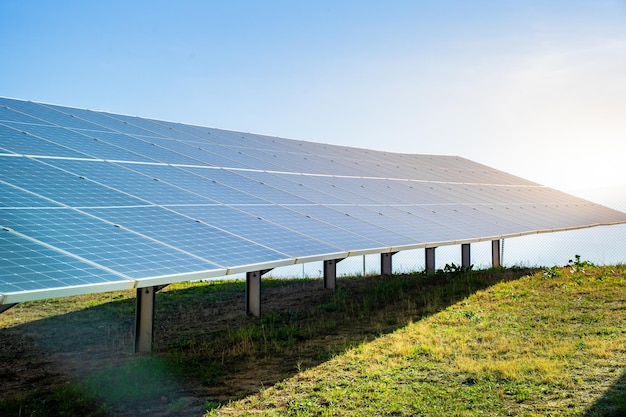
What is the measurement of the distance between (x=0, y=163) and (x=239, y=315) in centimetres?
955

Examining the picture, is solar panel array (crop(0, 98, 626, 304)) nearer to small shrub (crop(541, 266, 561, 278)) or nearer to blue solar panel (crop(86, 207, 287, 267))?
blue solar panel (crop(86, 207, 287, 267))

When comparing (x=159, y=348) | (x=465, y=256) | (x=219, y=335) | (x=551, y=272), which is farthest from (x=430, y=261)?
(x=159, y=348)

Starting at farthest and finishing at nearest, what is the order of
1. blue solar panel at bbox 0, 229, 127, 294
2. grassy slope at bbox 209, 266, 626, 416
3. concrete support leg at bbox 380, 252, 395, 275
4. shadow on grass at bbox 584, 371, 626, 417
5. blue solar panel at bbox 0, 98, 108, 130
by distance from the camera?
concrete support leg at bbox 380, 252, 395, 275 < blue solar panel at bbox 0, 98, 108, 130 < grassy slope at bbox 209, 266, 626, 416 < shadow on grass at bbox 584, 371, 626, 417 < blue solar panel at bbox 0, 229, 127, 294

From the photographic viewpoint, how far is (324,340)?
16.9 m

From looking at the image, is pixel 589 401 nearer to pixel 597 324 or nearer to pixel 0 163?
pixel 597 324

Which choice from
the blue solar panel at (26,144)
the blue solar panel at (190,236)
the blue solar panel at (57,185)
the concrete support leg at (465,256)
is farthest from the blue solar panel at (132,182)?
the concrete support leg at (465,256)

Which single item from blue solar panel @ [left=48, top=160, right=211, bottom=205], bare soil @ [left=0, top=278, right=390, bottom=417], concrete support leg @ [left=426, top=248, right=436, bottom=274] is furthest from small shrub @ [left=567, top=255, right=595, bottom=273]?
blue solar panel @ [left=48, top=160, right=211, bottom=205]

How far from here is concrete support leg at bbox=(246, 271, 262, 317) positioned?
749 inches

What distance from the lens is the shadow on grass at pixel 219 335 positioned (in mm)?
12805

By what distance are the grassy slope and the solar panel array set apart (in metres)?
2.41

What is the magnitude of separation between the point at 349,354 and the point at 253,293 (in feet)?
17.8

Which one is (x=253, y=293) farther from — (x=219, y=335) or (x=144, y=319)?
(x=144, y=319)

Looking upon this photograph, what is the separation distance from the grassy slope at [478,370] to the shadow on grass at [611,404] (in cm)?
2

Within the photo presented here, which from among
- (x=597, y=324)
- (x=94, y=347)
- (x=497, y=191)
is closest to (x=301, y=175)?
(x=94, y=347)
